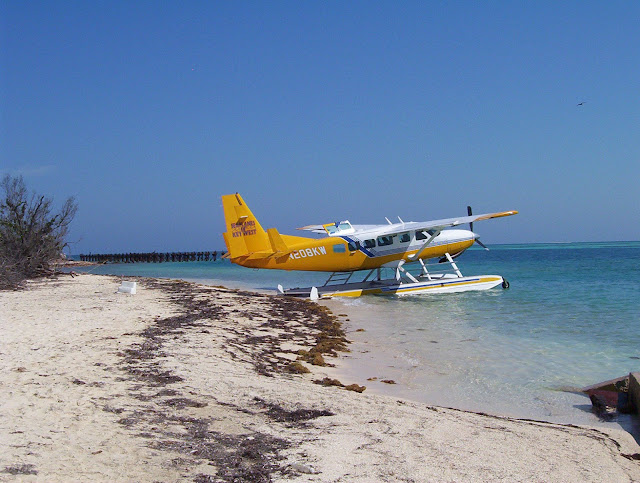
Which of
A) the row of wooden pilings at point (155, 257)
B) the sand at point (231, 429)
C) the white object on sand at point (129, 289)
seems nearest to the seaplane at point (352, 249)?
the white object on sand at point (129, 289)

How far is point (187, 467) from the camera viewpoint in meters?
3.25

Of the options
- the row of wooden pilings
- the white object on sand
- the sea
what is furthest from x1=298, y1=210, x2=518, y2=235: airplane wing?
the row of wooden pilings

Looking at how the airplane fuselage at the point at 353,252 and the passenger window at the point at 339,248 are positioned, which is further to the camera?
the passenger window at the point at 339,248

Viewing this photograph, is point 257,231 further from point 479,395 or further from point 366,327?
point 479,395

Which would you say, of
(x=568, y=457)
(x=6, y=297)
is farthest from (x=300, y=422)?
(x=6, y=297)

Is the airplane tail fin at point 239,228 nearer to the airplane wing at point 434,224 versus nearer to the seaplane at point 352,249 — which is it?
the seaplane at point 352,249

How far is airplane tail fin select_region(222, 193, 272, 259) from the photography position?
17453 mm

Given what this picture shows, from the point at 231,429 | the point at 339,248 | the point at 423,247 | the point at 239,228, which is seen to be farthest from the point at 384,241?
the point at 231,429

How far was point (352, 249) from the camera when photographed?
18250 millimetres

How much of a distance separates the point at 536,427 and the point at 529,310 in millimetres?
10131

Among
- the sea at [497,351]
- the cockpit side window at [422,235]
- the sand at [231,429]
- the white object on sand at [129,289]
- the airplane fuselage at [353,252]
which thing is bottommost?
the sea at [497,351]

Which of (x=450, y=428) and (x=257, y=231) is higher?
(x=257, y=231)

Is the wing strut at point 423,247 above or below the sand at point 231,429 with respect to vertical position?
above

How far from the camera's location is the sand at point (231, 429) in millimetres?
3316
